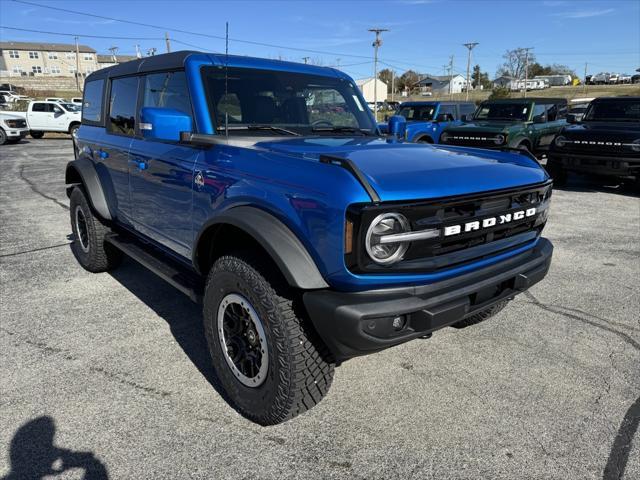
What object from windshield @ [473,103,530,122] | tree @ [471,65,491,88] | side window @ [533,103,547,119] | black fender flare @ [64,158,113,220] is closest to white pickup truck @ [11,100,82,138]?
windshield @ [473,103,530,122]

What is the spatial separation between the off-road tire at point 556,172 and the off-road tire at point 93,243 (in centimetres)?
880

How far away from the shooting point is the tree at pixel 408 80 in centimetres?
10156

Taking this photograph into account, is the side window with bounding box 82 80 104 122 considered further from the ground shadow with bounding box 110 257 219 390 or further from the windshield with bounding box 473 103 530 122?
the windshield with bounding box 473 103 530 122

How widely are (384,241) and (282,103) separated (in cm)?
175

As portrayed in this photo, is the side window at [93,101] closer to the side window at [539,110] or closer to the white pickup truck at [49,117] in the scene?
the side window at [539,110]

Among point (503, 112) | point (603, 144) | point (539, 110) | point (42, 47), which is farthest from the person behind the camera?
point (42, 47)

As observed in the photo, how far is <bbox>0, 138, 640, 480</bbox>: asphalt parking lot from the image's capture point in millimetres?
2264

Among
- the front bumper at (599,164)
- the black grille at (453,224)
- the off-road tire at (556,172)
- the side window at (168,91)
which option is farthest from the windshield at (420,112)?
the black grille at (453,224)

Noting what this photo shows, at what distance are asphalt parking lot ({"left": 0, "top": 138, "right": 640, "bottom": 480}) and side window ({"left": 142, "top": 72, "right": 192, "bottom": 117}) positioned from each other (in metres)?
1.69

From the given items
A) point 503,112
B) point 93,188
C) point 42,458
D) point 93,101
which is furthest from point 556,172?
point 42,458

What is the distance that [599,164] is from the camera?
29.6ft

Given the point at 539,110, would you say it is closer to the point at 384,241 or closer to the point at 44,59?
the point at 384,241

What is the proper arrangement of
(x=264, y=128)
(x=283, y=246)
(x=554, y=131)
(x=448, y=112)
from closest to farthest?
(x=283, y=246)
(x=264, y=128)
(x=554, y=131)
(x=448, y=112)

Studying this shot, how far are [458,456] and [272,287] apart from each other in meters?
1.24
